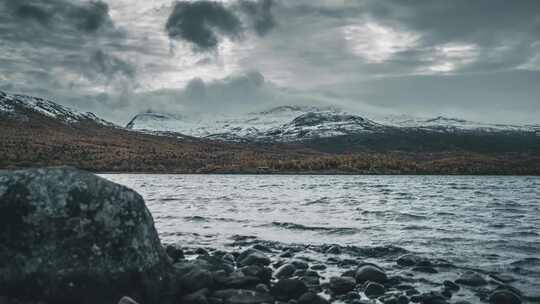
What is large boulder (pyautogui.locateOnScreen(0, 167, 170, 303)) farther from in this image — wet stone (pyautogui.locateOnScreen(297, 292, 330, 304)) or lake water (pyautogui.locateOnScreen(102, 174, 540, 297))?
lake water (pyautogui.locateOnScreen(102, 174, 540, 297))

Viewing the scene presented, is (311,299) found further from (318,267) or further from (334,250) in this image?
(334,250)

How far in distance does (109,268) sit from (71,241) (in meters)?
1.15

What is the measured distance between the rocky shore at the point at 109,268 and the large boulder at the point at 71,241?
2 cm

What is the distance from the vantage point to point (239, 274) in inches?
571

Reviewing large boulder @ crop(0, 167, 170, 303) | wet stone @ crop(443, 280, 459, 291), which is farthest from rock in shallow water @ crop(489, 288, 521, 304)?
large boulder @ crop(0, 167, 170, 303)

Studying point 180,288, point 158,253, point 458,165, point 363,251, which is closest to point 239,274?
point 180,288

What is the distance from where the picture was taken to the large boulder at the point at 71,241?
1130cm

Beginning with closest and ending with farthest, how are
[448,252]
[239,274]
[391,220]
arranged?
[239,274] → [448,252] → [391,220]

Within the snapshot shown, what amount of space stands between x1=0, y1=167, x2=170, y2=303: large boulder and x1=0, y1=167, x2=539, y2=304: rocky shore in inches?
0.9

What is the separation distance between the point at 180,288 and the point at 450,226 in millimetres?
20070

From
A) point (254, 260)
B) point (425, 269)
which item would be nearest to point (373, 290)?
point (425, 269)

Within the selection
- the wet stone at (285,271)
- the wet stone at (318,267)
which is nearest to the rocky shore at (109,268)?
the wet stone at (285,271)

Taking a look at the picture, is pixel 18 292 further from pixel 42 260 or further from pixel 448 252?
pixel 448 252

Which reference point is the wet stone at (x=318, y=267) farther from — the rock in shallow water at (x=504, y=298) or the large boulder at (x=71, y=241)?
the large boulder at (x=71, y=241)
